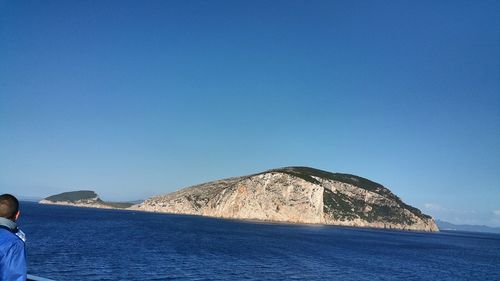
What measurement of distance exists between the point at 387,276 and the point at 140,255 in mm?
37549

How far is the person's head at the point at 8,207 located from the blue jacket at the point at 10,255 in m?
0.31

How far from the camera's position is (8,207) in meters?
6.03

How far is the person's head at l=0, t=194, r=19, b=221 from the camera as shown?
596cm

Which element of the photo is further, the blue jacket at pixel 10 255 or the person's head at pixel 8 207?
the person's head at pixel 8 207

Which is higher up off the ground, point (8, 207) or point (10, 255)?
point (8, 207)

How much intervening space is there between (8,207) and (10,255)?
851 mm

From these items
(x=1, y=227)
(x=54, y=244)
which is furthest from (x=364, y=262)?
(x=1, y=227)

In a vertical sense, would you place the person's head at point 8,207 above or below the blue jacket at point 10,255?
above

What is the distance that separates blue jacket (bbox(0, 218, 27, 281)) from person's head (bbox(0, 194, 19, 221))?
309 millimetres

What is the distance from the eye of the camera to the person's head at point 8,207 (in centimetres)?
596

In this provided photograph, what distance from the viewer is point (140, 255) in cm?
6188

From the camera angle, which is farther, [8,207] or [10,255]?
[8,207]

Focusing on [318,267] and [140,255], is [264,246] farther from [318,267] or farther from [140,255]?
[140,255]

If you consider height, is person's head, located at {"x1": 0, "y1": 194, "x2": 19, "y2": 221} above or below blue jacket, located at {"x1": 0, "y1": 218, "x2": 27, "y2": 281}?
above
